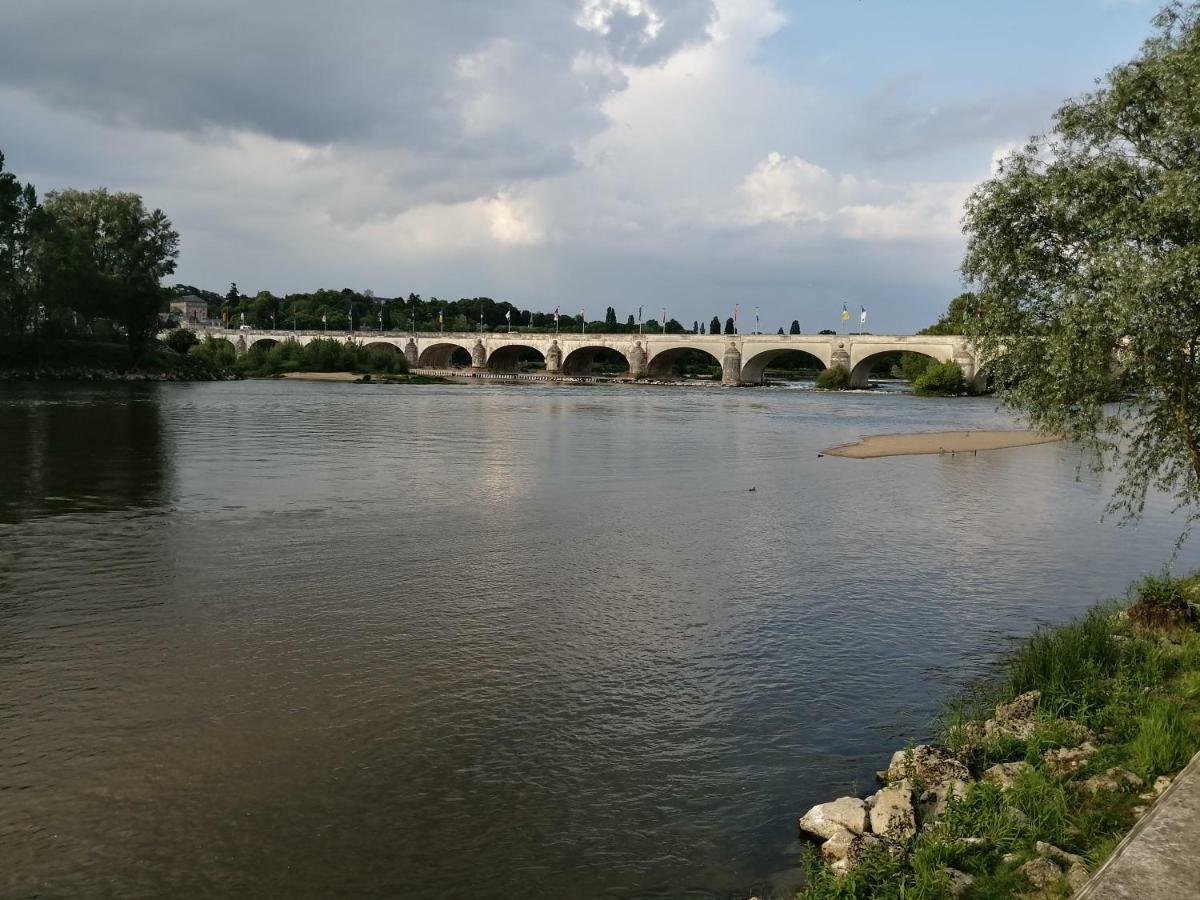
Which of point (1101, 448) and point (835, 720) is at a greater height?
point (1101, 448)

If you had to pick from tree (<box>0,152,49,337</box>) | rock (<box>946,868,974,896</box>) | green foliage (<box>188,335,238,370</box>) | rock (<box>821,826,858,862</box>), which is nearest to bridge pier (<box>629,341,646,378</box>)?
green foliage (<box>188,335,238,370</box>)

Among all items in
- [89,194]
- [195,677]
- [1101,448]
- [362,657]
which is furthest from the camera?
[89,194]

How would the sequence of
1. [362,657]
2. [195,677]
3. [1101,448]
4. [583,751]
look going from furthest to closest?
[1101,448] → [362,657] → [195,677] → [583,751]

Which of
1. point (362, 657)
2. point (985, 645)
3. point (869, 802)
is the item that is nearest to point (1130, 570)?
point (985, 645)

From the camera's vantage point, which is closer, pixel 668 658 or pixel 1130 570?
pixel 668 658

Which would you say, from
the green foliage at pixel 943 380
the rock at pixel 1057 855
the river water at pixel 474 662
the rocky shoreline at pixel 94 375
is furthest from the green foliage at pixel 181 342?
the rock at pixel 1057 855

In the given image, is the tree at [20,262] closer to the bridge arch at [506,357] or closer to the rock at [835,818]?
the bridge arch at [506,357]

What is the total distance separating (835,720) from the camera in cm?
1188

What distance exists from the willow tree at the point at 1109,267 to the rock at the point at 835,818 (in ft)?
25.9

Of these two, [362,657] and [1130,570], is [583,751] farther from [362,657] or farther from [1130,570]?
[1130,570]

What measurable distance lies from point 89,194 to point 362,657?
11346cm

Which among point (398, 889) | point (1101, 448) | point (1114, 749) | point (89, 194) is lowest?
point (398, 889)

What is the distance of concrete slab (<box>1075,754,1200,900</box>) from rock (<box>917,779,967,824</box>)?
230cm

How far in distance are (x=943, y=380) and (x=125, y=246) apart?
→ 10173 cm
